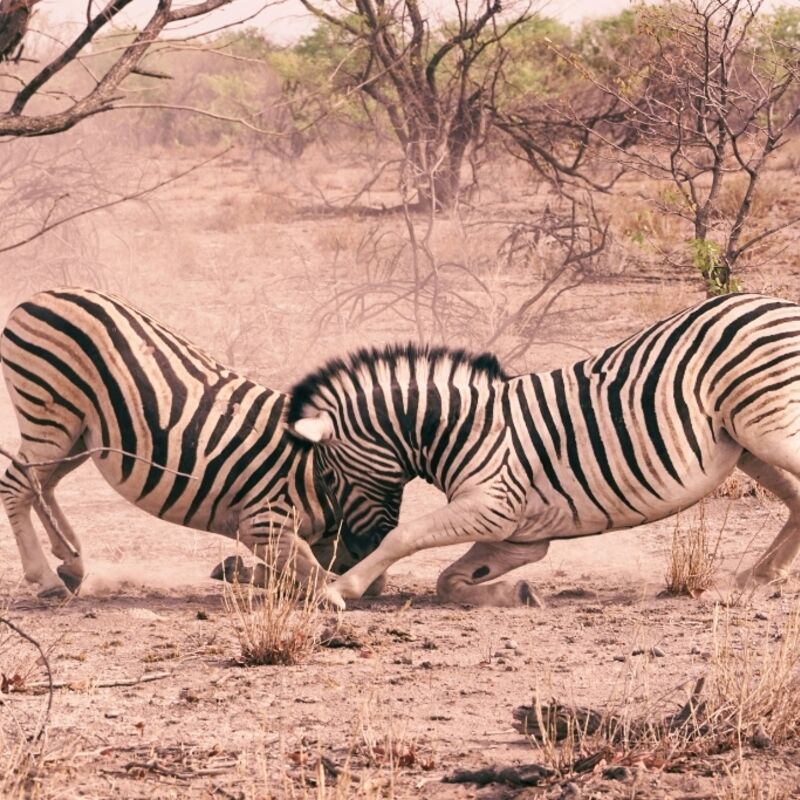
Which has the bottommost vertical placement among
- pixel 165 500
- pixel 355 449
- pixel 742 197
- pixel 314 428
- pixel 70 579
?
pixel 70 579

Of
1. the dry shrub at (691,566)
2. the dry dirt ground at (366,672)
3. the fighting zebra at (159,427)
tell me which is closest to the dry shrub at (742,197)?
the dry dirt ground at (366,672)

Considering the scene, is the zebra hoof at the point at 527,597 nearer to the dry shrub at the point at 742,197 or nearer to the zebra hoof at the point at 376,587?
the zebra hoof at the point at 376,587

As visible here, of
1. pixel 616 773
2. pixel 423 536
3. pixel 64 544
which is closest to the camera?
pixel 616 773

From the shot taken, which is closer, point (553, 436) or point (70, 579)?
point (553, 436)

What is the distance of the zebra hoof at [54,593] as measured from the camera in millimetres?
6730

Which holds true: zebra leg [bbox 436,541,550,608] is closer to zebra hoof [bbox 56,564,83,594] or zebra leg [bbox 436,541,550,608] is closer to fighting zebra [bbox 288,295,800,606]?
fighting zebra [bbox 288,295,800,606]

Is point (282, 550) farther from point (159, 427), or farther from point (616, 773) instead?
point (616, 773)

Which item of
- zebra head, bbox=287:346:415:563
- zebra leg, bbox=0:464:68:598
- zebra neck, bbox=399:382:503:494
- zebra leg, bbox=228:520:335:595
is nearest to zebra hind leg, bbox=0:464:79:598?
zebra leg, bbox=0:464:68:598

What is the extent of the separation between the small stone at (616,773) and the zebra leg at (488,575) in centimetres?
244

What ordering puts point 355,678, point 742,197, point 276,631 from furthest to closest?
point 742,197, point 276,631, point 355,678

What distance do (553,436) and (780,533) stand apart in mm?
1154

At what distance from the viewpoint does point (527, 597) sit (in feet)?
21.7

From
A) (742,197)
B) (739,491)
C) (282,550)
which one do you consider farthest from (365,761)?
(742,197)

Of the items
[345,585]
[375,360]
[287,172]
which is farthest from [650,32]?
[287,172]
